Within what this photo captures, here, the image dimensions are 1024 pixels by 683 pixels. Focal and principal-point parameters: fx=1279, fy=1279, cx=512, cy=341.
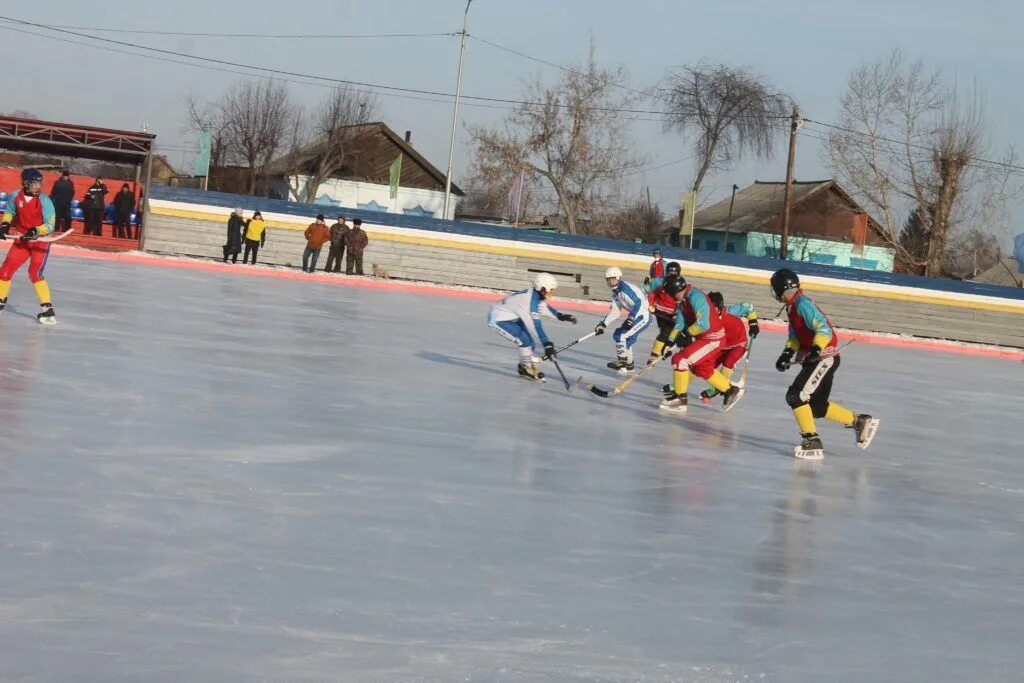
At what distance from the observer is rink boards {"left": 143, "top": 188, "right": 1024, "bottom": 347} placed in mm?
30438

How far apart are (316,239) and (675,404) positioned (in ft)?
58.5

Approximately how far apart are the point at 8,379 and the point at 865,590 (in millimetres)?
6143

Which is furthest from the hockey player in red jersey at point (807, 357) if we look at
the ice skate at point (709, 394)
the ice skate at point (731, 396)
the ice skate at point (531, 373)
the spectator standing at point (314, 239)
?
the spectator standing at point (314, 239)

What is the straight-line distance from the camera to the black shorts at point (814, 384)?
9.11 meters

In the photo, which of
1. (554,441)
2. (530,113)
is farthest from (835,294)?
(554,441)

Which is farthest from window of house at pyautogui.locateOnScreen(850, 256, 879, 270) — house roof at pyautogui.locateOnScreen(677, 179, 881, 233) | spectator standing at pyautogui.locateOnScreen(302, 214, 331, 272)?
spectator standing at pyautogui.locateOnScreen(302, 214, 331, 272)

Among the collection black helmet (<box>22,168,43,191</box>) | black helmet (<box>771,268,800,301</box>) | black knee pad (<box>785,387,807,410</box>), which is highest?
black helmet (<box>22,168,43,191</box>)

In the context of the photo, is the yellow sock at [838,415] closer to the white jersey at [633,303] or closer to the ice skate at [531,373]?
the ice skate at [531,373]

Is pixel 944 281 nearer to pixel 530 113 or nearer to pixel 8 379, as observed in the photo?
pixel 530 113

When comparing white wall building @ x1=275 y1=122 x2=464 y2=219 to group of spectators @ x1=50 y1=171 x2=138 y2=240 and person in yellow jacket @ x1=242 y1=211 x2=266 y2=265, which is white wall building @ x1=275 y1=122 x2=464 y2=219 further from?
person in yellow jacket @ x1=242 y1=211 x2=266 y2=265

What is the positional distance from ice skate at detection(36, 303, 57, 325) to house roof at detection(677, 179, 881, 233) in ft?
149

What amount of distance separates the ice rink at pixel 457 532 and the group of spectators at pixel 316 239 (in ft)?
51.4

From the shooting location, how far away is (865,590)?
5441mm

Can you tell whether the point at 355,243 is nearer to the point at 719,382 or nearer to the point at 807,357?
the point at 719,382
